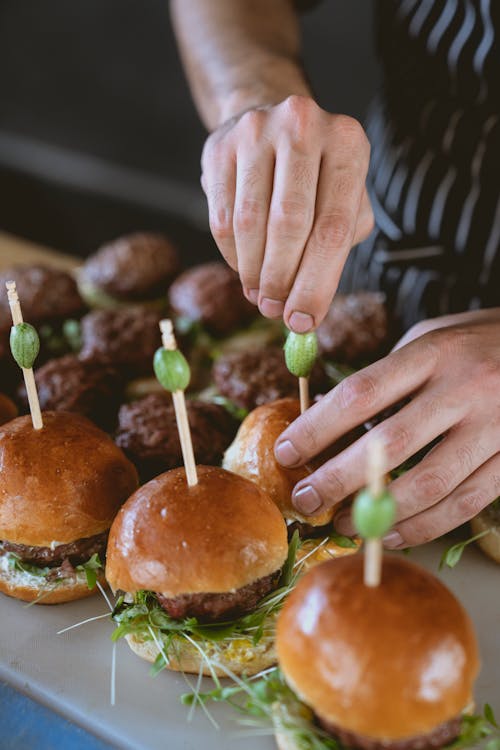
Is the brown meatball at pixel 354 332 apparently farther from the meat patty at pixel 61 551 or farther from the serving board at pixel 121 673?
the meat patty at pixel 61 551

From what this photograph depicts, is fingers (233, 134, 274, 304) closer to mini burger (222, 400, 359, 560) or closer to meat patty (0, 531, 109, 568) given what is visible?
mini burger (222, 400, 359, 560)

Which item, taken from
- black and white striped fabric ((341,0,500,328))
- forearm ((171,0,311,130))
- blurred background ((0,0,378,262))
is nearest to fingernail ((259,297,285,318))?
forearm ((171,0,311,130))

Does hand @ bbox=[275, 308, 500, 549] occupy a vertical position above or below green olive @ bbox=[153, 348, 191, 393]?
below

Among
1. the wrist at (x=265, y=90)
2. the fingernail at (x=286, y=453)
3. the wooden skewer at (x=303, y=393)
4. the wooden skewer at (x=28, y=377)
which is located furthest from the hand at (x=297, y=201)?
the wrist at (x=265, y=90)

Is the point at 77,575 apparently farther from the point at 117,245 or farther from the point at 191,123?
the point at 191,123

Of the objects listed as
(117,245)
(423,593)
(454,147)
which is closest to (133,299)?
(117,245)

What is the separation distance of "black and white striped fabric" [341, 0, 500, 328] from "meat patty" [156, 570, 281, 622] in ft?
4.84

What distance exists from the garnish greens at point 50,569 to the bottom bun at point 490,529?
0.97m

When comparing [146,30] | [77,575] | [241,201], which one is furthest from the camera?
[146,30]

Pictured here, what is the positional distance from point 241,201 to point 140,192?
500 centimetres

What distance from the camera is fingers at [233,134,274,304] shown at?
72.7 inches

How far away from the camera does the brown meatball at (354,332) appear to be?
9.48 ft

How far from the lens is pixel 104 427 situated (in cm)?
270

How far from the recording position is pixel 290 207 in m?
1.80
